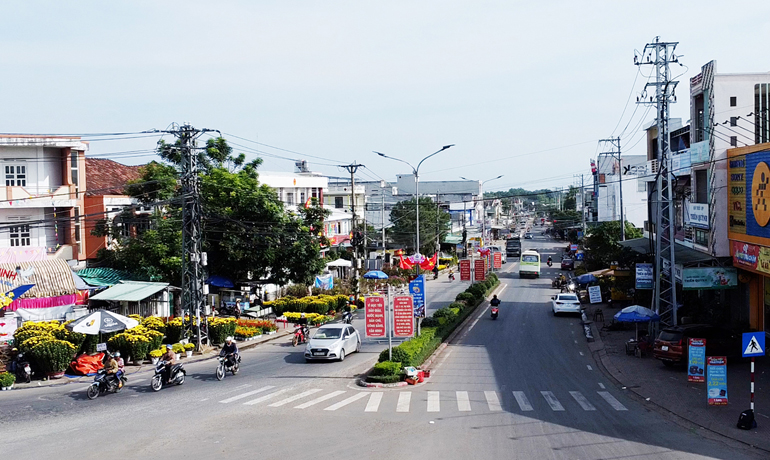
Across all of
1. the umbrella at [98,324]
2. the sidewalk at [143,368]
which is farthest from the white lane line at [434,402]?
the umbrella at [98,324]

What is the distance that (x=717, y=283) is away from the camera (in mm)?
26578

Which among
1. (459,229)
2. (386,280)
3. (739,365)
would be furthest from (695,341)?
(459,229)

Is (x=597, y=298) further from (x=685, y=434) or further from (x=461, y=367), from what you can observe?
(x=685, y=434)

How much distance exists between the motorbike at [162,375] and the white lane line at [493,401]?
9779 mm

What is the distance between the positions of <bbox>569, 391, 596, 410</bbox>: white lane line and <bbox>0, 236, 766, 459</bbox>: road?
0.03 meters

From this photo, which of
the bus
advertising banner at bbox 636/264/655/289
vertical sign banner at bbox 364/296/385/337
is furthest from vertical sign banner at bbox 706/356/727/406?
the bus

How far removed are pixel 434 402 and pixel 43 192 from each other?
2910cm

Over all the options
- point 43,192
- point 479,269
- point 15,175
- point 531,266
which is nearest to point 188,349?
point 43,192

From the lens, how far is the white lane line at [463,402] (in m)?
18.1

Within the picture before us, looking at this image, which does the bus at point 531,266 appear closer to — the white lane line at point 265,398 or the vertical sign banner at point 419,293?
the vertical sign banner at point 419,293

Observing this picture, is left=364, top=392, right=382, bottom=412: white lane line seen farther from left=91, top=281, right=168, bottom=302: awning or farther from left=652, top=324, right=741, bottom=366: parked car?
left=91, top=281, right=168, bottom=302: awning

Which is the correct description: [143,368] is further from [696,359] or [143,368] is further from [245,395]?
[696,359]

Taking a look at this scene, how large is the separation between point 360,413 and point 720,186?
1791 cm

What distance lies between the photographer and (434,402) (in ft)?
62.7
